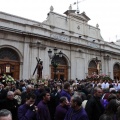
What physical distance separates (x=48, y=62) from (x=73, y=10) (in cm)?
1037

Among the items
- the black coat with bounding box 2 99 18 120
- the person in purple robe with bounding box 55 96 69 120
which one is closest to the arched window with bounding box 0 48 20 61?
the black coat with bounding box 2 99 18 120

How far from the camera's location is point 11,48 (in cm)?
2048

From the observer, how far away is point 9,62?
20406 millimetres

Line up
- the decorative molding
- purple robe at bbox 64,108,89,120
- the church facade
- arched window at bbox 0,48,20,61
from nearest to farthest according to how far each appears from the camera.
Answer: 1. purple robe at bbox 64,108,89,120
2. arched window at bbox 0,48,20,61
3. the church facade
4. the decorative molding

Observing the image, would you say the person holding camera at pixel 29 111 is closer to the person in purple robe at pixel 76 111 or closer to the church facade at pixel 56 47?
the person in purple robe at pixel 76 111

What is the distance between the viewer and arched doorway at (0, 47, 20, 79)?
1966cm

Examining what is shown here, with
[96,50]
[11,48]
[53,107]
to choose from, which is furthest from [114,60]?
[53,107]

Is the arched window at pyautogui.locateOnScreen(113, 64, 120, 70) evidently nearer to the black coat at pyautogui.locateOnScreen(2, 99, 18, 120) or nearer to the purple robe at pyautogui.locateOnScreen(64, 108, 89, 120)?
the black coat at pyautogui.locateOnScreen(2, 99, 18, 120)

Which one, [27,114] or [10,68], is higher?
[10,68]

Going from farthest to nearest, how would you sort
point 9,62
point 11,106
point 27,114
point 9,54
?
point 9,54 → point 9,62 → point 11,106 → point 27,114

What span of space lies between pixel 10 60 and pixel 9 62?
1.01ft

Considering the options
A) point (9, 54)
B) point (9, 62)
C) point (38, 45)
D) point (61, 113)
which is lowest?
point (61, 113)

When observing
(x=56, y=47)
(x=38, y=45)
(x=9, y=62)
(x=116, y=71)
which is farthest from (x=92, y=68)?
(x=9, y=62)

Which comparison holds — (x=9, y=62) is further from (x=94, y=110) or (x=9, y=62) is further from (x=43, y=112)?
(x=94, y=110)
